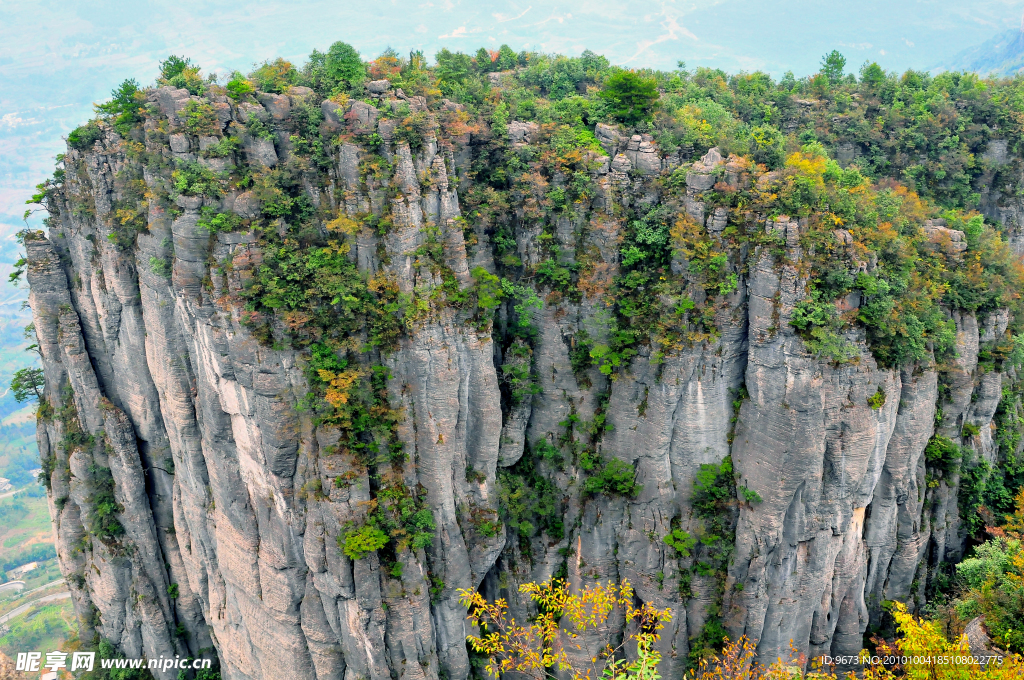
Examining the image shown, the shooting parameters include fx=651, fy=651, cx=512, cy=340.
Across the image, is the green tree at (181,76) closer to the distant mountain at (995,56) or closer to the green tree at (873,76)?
the green tree at (873,76)

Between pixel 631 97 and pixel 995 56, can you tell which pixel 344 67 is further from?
pixel 995 56

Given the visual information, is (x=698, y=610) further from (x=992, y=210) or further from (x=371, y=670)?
(x=992, y=210)

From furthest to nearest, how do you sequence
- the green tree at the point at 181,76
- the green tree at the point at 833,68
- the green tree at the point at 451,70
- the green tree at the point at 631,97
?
the green tree at the point at 833,68 → the green tree at the point at 451,70 → the green tree at the point at 631,97 → the green tree at the point at 181,76

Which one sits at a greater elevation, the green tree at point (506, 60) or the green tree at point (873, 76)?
the green tree at point (506, 60)

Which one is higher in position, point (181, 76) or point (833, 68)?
point (833, 68)

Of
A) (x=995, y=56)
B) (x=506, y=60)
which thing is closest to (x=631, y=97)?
(x=506, y=60)

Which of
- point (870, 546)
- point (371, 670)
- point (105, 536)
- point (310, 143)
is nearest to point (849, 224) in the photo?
point (870, 546)

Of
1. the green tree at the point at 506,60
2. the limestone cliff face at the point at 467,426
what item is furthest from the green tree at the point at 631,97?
the green tree at the point at 506,60
